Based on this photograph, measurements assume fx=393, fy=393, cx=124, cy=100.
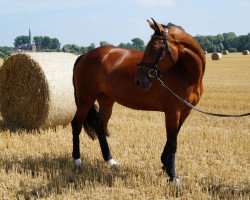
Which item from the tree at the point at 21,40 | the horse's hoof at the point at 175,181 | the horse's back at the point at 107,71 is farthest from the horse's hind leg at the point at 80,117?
the tree at the point at 21,40

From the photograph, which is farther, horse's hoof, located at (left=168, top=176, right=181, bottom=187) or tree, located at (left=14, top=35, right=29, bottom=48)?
tree, located at (left=14, top=35, right=29, bottom=48)

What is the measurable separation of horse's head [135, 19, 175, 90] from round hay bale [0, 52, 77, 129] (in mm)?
3721

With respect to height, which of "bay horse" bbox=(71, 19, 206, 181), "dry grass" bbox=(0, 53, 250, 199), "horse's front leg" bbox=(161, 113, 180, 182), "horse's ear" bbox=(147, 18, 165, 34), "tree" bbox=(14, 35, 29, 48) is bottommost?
"dry grass" bbox=(0, 53, 250, 199)

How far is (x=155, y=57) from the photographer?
4.98 meters

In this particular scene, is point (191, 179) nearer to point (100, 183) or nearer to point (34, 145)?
point (100, 183)

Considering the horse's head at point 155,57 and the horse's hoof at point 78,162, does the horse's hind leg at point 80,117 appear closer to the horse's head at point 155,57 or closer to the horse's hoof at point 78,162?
the horse's hoof at point 78,162

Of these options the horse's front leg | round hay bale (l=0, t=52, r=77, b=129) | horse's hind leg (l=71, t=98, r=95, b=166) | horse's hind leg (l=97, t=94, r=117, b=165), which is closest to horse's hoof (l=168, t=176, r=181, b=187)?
the horse's front leg

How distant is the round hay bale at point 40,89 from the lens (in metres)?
8.38

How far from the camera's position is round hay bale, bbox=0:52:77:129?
8383mm

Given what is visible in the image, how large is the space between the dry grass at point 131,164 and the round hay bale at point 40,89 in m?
0.41

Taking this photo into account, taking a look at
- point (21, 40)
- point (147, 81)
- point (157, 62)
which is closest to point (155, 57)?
point (157, 62)

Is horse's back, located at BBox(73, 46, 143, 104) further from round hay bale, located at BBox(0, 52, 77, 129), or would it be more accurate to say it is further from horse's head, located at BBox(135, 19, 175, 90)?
round hay bale, located at BBox(0, 52, 77, 129)

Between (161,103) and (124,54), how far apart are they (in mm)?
1201

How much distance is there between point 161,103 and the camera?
5.44 metres
